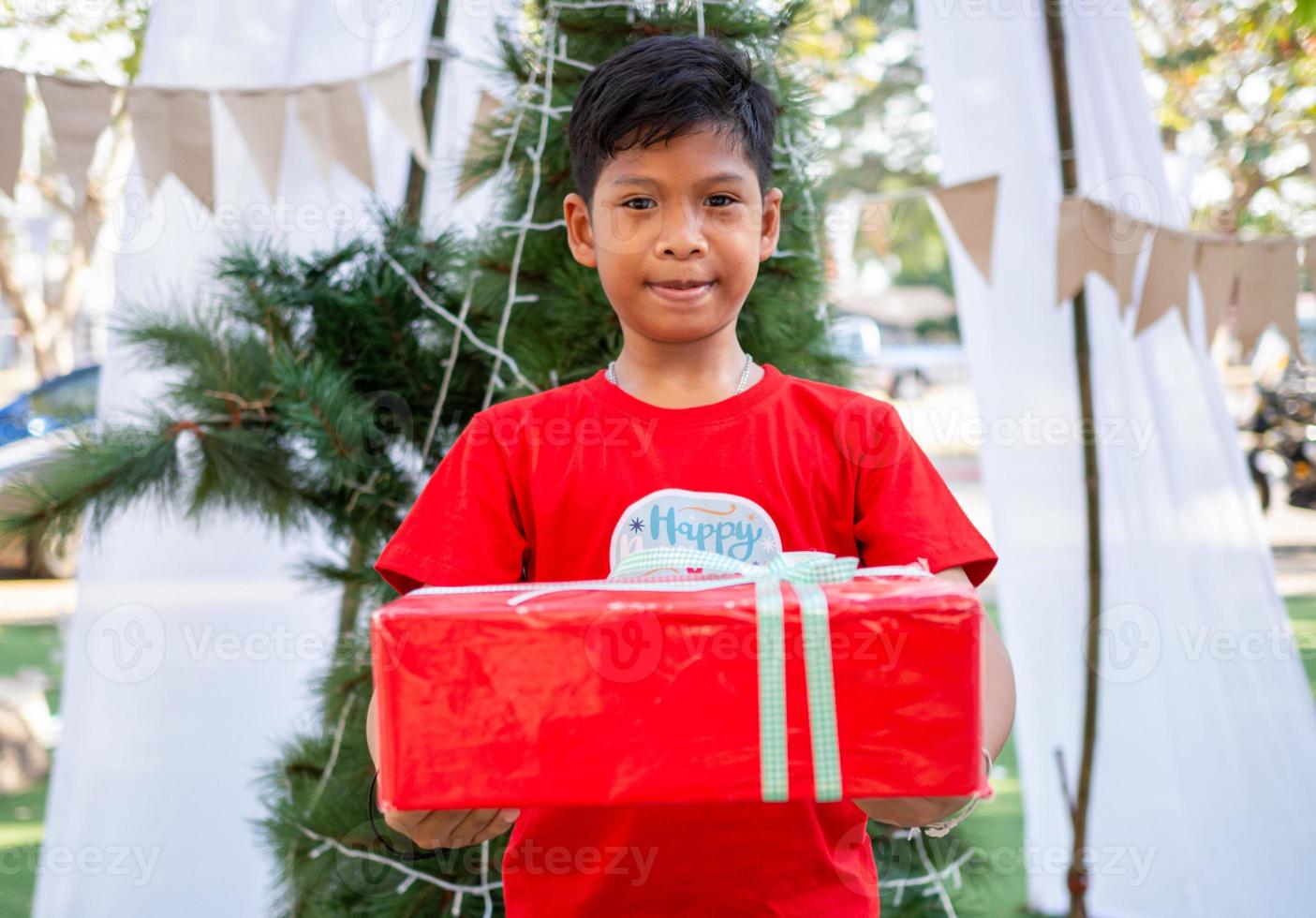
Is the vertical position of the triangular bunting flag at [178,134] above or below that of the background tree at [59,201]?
below

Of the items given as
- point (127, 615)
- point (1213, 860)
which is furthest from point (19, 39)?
point (1213, 860)

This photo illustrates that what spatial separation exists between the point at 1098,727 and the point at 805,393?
1.49 m

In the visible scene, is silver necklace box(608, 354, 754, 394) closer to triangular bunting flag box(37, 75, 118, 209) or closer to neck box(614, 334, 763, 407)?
neck box(614, 334, 763, 407)

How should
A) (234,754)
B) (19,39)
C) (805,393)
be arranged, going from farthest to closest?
(19,39) < (234,754) < (805,393)

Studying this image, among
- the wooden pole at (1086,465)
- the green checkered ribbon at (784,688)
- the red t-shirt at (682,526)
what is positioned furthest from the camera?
the wooden pole at (1086,465)

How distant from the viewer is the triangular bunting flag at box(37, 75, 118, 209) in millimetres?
1635

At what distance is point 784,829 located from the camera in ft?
2.91

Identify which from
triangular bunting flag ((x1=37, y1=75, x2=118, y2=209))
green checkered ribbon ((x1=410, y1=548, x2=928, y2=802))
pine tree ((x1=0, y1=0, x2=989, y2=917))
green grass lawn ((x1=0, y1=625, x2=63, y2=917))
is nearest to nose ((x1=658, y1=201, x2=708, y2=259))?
green checkered ribbon ((x1=410, y1=548, x2=928, y2=802))

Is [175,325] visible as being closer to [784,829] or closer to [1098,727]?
[784,829]

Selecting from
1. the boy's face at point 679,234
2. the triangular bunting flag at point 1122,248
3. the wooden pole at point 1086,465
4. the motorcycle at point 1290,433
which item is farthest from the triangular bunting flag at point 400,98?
the motorcycle at point 1290,433

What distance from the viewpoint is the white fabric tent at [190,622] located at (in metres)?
1.86

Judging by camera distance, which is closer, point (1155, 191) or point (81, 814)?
point (81, 814)

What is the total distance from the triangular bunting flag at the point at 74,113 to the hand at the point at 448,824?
1.26 meters

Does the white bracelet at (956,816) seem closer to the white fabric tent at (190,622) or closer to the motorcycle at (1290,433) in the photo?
→ the white fabric tent at (190,622)
